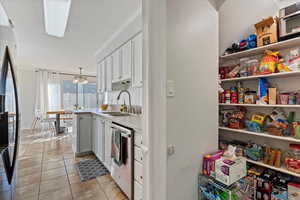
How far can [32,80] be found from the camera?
6.25 m

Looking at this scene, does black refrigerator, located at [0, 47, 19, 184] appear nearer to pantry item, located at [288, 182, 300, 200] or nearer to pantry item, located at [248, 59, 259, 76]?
pantry item, located at [248, 59, 259, 76]

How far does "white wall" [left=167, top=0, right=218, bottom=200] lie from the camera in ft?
3.62

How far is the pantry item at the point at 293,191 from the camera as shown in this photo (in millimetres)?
1257

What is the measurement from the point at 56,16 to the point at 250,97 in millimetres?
2975

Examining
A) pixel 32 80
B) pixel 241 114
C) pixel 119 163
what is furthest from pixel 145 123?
pixel 32 80

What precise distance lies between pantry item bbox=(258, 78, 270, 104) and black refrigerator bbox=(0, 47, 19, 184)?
2.68 metres

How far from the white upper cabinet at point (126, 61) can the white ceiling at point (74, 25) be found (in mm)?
416

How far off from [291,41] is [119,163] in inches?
85.4

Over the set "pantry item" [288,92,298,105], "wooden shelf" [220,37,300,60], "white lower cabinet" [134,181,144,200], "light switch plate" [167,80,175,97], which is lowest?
"white lower cabinet" [134,181,144,200]

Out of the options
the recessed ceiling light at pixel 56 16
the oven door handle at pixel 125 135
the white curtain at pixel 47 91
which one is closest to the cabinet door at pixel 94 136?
the oven door handle at pixel 125 135

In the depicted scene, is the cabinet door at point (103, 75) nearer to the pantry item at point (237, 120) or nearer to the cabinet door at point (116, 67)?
the cabinet door at point (116, 67)

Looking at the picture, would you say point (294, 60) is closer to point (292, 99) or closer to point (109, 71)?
point (292, 99)

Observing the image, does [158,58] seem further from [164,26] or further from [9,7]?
[9,7]

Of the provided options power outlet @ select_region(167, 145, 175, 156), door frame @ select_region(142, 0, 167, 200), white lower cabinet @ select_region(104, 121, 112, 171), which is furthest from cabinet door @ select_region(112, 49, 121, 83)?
power outlet @ select_region(167, 145, 175, 156)
